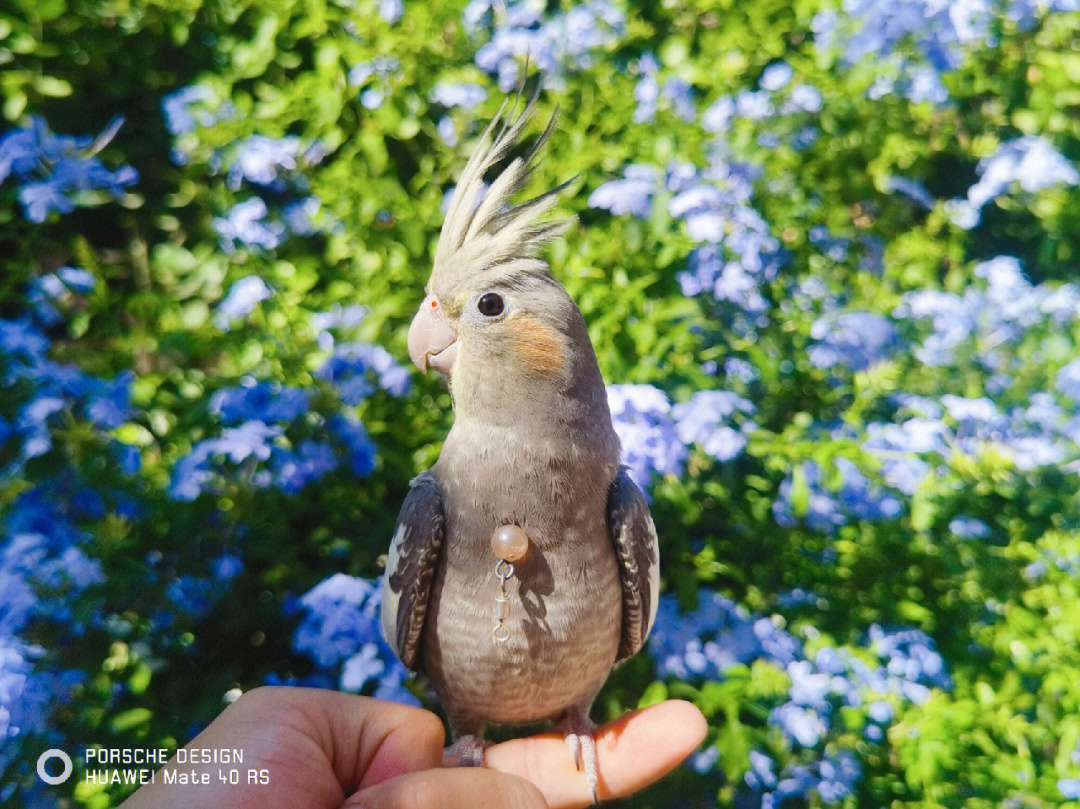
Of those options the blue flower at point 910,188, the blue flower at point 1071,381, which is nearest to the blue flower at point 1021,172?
the blue flower at point 910,188

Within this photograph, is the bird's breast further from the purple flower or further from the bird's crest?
the purple flower

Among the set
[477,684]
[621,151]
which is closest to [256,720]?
[477,684]

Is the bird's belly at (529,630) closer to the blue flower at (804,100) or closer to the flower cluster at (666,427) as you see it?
the flower cluster at (666,427)

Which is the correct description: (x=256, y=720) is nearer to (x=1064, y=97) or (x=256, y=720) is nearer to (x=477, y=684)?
(x=477, y=684)

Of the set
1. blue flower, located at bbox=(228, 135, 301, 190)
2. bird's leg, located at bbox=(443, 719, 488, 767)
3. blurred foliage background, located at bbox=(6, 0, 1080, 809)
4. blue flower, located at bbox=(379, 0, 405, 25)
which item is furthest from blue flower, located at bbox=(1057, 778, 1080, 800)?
blue flower, located at bbox=(379, 0, 405, 25)

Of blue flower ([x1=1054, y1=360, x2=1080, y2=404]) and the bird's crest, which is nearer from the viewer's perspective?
the bird's crest

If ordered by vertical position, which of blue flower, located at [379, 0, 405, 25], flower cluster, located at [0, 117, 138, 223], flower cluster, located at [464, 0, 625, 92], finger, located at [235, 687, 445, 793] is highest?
blue flower, located at [379, 0, 405, 25]

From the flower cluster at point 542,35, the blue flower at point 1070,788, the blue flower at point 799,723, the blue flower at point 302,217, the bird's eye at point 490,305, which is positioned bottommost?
the blue flower at point 1070,788
